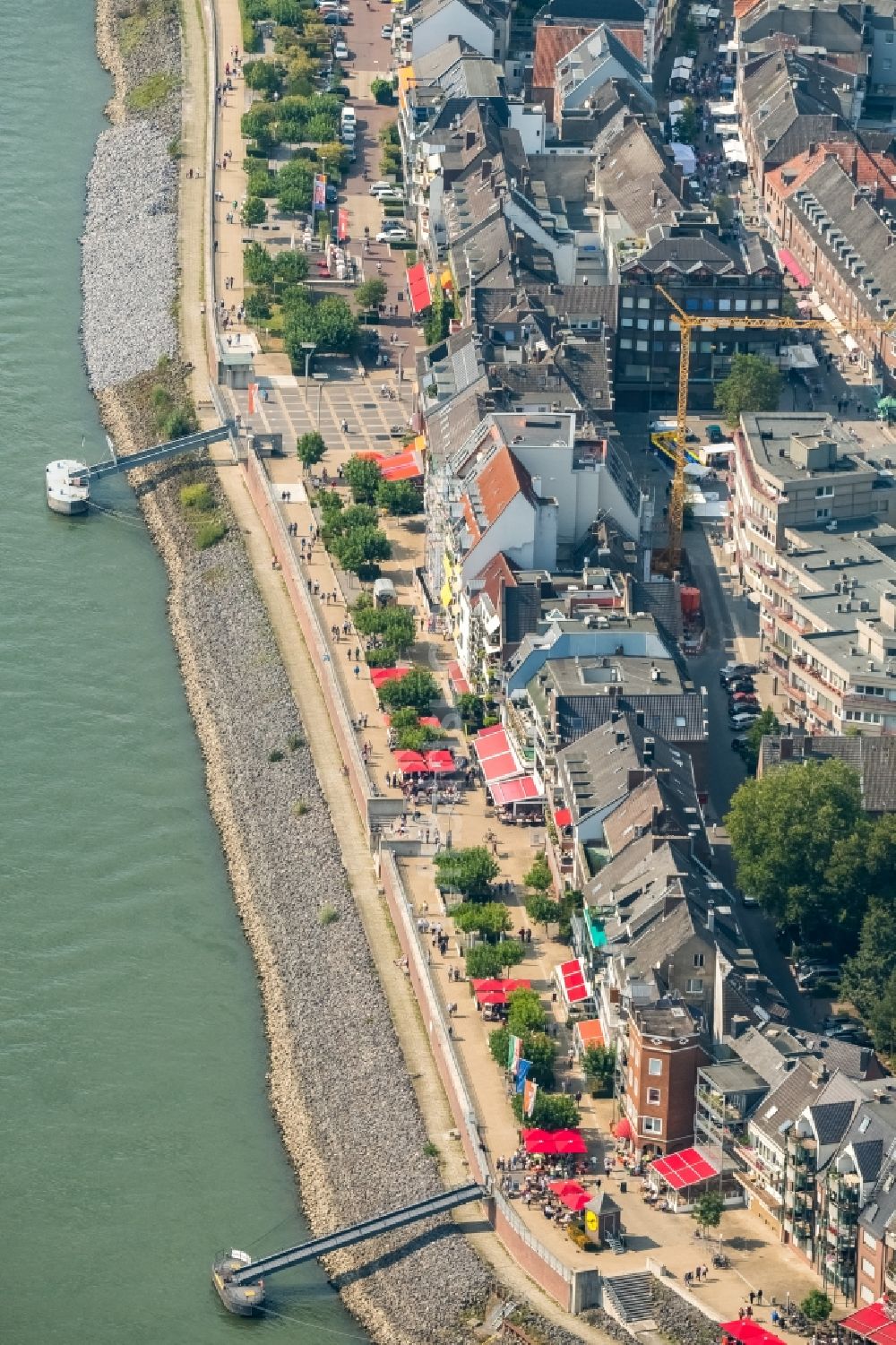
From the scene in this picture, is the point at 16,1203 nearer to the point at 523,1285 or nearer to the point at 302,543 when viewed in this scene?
the point at 523,1285

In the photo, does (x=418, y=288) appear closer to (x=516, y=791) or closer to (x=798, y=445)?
(x=798, y=445)

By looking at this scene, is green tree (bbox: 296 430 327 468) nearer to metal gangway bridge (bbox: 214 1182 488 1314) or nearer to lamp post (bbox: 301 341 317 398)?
lamp post (bbox: 301 341 317 398)

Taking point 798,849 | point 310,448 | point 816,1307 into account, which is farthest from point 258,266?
point 816,1307

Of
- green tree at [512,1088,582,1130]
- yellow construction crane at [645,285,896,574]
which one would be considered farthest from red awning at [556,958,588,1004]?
yellow construction crane at [645,285,896,574]

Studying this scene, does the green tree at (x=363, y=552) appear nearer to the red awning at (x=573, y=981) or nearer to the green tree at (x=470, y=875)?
the green tree at (x=470, y=875)

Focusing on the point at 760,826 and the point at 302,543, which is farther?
the point at 302,543

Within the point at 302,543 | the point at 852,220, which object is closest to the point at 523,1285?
the point at 302,543

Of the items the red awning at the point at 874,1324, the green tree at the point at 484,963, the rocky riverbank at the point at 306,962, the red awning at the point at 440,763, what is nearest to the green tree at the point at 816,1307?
the red awning at the point at 874,1324
